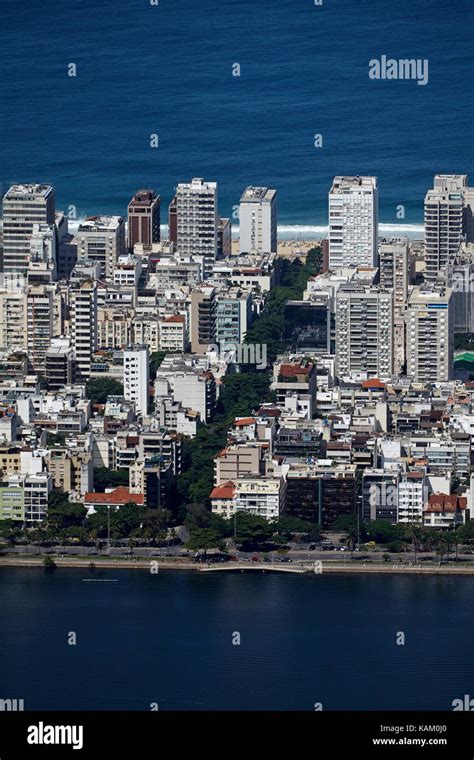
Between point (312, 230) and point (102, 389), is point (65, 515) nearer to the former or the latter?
point (102, 389)

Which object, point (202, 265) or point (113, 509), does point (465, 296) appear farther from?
point (113, 509)

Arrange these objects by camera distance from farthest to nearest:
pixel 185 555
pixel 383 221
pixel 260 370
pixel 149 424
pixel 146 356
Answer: pixel 383 221 < pixel 260 370 < pixel 146 356 < pixel 149 424 < pixel 185 555

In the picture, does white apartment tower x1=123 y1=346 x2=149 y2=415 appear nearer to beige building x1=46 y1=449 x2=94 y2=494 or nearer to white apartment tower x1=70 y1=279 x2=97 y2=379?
white apartment tower x1=70 y1=279 x2=97 y2=379

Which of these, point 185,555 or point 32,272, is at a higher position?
point 32,272

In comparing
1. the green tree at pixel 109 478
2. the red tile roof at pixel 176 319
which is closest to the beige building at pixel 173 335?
the red tile roof at pixel 176 319

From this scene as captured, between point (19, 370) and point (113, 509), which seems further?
point (19, 370)

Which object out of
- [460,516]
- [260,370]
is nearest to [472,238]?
[260,370]

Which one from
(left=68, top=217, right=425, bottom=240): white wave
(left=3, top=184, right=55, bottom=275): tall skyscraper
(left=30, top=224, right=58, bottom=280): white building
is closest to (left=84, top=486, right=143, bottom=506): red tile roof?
(left=30, top=224, right=58, bottom=280): white building

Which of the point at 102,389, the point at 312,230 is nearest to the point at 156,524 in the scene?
the point at 102,389
